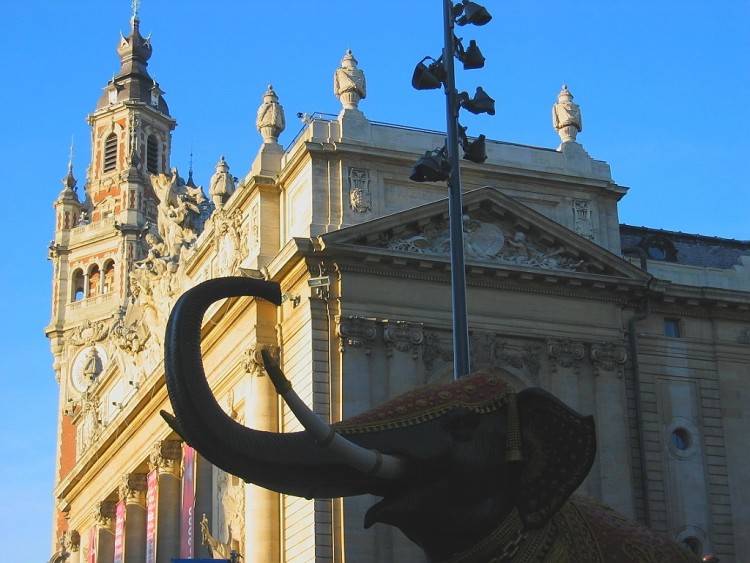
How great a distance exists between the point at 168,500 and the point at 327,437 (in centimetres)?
4335

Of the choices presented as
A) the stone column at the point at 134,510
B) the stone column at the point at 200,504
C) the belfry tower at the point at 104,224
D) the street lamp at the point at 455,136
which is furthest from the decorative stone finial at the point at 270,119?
the belfry tower at the point at 104,224

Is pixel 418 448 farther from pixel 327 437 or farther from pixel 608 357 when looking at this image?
pixel 608 357

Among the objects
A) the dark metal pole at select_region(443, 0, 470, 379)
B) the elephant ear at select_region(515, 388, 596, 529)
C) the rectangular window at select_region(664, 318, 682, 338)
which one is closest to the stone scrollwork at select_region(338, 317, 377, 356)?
the rectangular window at select_region(664, 318, 682, 338)

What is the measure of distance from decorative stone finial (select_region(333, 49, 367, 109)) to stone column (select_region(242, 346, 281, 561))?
7870mm

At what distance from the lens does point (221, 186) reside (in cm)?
4847

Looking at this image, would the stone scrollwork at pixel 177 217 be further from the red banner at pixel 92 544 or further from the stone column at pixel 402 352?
the red banner at pixel 92 544

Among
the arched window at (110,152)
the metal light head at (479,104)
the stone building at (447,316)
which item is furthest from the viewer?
the arched window at (110,152)

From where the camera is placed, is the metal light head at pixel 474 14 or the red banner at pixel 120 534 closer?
the metal light head at pixel 474 14

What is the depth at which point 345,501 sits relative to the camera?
126 ft

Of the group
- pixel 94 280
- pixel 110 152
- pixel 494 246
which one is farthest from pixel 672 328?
pixel 110 152

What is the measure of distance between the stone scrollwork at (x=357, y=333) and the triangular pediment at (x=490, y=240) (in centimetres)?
188

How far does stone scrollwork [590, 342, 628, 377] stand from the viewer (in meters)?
43.4

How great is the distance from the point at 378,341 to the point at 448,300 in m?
2.52

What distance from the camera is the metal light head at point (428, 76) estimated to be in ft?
77.3
